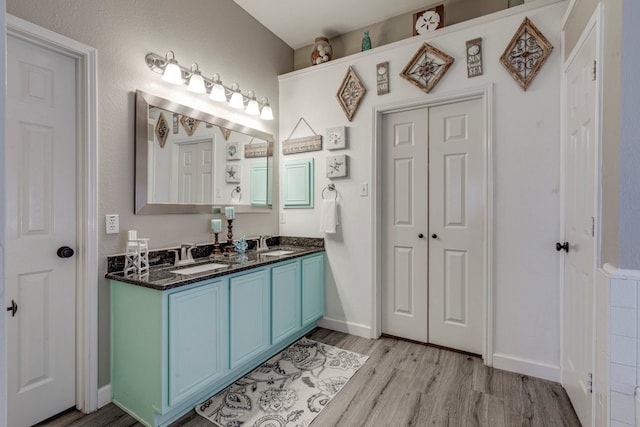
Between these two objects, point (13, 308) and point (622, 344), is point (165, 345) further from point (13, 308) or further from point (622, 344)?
point (622, 344)

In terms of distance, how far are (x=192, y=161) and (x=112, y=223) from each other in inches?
27.6

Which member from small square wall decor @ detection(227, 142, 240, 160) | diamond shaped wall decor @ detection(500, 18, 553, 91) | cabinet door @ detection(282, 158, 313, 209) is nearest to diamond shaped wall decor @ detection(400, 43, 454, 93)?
diamond shaped wall decor @ detection(500, 18, 553, 91)

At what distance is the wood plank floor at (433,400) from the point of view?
1.73 metres

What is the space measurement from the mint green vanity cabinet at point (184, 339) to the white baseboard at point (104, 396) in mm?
28

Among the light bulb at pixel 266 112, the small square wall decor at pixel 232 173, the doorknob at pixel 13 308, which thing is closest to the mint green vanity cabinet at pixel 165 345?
the doorknob at pixel 13 308

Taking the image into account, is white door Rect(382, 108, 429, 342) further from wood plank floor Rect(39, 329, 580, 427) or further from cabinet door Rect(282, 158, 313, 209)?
cabinet door Rect(282, 158, 313, 209)

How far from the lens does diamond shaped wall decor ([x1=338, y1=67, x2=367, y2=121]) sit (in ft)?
9.20

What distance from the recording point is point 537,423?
171 cm

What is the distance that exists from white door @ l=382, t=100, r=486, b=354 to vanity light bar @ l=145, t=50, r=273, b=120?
3.79 feet

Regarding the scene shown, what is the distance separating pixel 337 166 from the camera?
9.47ft

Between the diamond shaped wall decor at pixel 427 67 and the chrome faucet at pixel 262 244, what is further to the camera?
the chrome faucet at pixel 262 244

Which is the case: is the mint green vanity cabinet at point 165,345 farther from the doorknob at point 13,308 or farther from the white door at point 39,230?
the doorknob at point 13,308

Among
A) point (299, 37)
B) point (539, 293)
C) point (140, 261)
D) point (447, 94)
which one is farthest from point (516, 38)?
point (140, 261)

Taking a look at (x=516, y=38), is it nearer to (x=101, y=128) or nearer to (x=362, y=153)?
(x=362, y=153)
